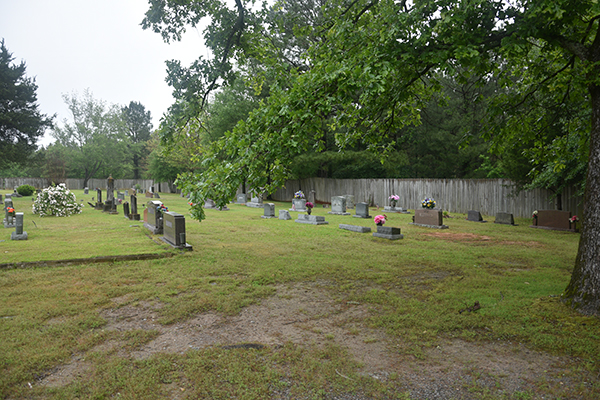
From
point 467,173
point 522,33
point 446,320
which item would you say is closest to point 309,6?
point 467,173

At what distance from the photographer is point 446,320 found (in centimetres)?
474

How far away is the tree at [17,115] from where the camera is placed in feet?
106

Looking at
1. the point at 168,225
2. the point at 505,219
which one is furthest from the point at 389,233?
the point at 505,219

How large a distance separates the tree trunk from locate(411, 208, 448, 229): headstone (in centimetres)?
943

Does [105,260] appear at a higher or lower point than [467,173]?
lower

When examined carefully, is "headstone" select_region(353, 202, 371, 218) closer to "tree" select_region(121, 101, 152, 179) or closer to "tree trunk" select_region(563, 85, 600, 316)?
"tree trunk" select_region(563, 85, 600, 316)

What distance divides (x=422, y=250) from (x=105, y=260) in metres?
8.02

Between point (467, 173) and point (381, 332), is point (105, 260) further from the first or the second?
point (467, 173)

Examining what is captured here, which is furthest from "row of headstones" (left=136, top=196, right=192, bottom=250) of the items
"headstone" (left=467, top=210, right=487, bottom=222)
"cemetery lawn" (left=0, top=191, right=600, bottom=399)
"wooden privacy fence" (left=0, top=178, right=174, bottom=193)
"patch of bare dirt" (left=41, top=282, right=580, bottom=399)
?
"wooden privacy fence" (left=0, top=178, right=174, bottom=193)

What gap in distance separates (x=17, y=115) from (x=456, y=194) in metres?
38.9

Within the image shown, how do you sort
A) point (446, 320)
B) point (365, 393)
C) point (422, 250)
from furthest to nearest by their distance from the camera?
point (422, 250)
point (446, 320)
point (365, 393)

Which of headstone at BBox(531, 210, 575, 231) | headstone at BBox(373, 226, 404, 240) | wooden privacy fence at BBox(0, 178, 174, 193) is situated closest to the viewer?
headstone at BBox(373, 226, 404, 240)

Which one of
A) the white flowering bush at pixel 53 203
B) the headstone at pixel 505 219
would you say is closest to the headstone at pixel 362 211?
the headstone at pixel 505 219

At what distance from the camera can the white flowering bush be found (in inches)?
666
